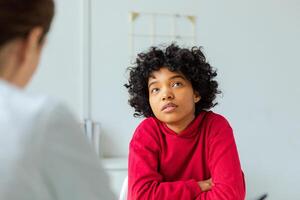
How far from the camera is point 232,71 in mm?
2742

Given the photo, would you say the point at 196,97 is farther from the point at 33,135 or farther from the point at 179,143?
the point at 33,135

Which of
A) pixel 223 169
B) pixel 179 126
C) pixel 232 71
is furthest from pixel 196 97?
pixel 232 71

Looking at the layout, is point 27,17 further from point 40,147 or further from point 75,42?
point 75,42

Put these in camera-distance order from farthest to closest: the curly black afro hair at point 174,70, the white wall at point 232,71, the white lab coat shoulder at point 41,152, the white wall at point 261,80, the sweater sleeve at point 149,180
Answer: the white wall at point 261,80 < the white wall at point 232,71 < the curly black afro hair at point 174,70 < the sweater sleeve at point 149,180 < the white lab coat shoulder at point 41,152

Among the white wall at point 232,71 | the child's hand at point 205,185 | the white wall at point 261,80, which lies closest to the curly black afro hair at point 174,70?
the child's hand at point 205,185

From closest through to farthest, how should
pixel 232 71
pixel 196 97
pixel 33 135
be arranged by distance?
pixel 33 135
pixel 196 97
pixel 232 71

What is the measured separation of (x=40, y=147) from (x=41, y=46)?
0.20 meters

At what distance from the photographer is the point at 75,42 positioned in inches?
97.3

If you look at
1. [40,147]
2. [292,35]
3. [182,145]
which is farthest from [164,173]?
[292,35]

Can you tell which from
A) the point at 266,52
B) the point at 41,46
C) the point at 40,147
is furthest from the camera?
the point at 266,52

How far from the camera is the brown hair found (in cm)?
61

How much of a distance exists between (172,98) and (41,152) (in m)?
0.72

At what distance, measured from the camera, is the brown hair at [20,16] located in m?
0.61

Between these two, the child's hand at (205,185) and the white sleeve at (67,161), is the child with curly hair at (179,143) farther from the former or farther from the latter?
the white sleeve at (67,161)
